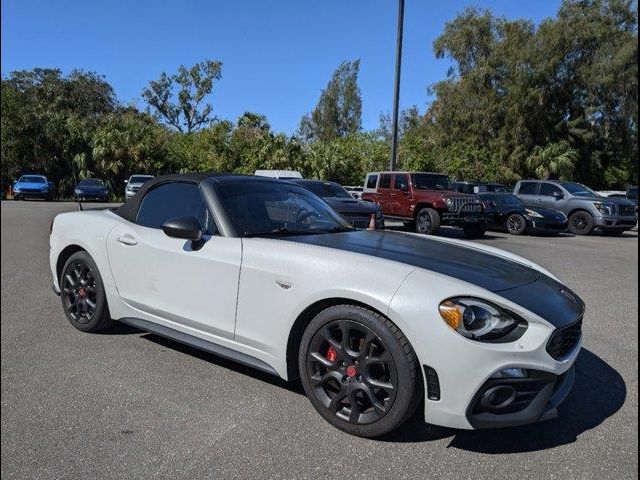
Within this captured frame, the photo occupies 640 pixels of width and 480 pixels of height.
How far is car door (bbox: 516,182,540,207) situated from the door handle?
54.2 ft

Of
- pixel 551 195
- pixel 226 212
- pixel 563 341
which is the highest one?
pixel 551 195

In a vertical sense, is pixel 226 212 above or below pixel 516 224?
above

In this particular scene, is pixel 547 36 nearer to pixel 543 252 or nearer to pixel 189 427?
pixel 543 252

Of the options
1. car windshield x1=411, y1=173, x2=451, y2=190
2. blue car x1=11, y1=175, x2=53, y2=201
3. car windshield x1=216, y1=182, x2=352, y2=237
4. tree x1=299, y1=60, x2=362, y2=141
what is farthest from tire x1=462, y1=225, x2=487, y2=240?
tree x1=299, y1=60, x2=362, y2=141

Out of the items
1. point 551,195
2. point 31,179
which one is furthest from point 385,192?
point 31,179

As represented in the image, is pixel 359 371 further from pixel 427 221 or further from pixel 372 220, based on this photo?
pixel 427 221

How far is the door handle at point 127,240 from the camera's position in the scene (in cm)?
397

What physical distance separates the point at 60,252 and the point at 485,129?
34583mm

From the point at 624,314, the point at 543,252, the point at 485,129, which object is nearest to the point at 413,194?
the point at 543,252

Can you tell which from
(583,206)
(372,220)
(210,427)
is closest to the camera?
(210,427)

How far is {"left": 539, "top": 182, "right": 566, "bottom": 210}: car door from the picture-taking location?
1759cm

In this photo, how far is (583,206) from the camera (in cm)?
1689

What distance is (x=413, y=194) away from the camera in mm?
15070

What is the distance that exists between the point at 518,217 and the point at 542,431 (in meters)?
14.1
